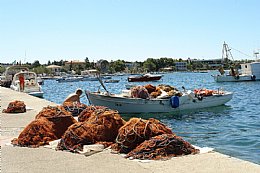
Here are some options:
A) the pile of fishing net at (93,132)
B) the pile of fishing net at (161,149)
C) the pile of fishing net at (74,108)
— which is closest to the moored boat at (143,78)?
the pile of fishing net at (74,108)

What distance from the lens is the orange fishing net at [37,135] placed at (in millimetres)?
Answer: 8859

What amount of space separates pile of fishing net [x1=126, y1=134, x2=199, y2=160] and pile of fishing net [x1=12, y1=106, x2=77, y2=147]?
2.70 metres

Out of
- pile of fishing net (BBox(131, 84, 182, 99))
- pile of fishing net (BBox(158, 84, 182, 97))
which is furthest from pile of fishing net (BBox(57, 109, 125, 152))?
pile of fishing net (BBox(158, 84, 182, 97))

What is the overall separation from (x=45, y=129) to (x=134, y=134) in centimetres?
275

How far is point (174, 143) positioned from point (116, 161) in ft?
4.14

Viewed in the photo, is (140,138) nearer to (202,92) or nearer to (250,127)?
(250,127)

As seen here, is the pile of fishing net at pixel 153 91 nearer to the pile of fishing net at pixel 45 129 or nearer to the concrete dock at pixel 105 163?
the pile of fishing net at pixel 45 129

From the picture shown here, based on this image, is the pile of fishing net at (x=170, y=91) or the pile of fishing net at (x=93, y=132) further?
the pile of fishing net at (x=170, y=91)

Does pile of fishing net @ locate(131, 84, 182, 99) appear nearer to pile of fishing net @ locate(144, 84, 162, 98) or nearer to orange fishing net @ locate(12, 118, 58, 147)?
pile of fishing net @ locate(144, 84, 162, 98)

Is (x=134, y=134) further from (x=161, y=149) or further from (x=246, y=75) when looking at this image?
(x=246, y=75)

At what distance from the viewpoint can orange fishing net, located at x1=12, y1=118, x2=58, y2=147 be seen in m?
8.86

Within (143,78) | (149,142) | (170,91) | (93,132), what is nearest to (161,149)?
(149,142)

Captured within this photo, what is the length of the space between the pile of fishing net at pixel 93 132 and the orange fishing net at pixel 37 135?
0.84 meters

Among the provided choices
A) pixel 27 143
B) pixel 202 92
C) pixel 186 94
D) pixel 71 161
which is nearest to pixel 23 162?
pixel 71 161
